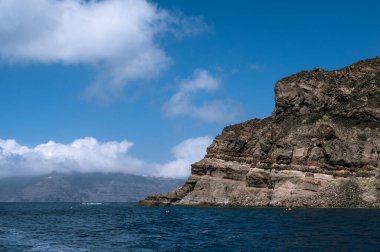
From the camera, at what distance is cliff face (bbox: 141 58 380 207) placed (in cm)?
13638

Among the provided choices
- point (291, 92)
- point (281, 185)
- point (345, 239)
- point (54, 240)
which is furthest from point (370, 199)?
point (54, 240)

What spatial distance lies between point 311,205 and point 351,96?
147 feet

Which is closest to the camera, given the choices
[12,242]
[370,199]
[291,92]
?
[12,242]

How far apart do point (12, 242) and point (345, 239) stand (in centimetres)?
3864

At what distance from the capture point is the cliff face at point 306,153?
5369 inches

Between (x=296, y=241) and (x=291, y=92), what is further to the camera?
(x=291, y=92)

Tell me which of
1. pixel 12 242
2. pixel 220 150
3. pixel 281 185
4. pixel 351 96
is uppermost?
pixel 351 96

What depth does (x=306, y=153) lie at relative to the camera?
14550 cm

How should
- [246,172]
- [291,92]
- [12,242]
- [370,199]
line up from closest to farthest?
[12,242]
[370,199]
[246,172]
[291,92]

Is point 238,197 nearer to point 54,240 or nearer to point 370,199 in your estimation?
point 370,199

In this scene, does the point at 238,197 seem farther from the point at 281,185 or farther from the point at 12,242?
the point at 12,242

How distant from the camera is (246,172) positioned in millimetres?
155875

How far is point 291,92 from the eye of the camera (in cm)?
16612

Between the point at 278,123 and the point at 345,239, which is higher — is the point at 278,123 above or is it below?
above
